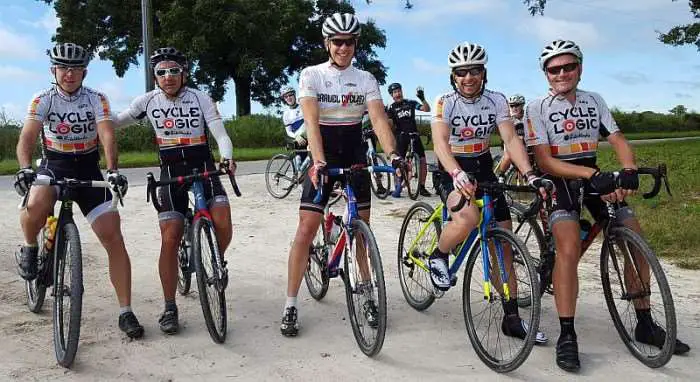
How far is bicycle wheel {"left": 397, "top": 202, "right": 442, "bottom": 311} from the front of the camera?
521 centimetres

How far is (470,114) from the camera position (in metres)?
4.63

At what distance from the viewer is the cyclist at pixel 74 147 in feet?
15.4

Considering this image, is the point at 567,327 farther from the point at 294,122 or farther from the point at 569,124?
the point at 294,122

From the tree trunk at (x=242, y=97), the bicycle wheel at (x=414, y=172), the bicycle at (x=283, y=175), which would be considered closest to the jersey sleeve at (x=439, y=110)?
the bicycle wheel at (x=414, y=172)

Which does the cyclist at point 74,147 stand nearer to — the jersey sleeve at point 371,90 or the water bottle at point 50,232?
the water bottle at point 50,232

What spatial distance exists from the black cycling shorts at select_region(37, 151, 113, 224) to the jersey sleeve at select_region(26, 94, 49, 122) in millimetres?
361

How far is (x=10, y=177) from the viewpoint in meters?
16.0

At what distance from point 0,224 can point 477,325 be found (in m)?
7.80

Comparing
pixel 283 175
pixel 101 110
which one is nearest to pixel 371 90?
pixel 101 110

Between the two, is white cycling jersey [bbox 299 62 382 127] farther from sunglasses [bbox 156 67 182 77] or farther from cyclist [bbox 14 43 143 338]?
cyclist [bbox 14 43 143 338]

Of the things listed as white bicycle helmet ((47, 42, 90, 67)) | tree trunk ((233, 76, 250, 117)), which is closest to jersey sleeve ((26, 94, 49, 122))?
white bicycle helmet ((47, 42, 90, 67))

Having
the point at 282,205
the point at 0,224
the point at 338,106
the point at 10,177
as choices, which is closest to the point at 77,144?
the point at 338,106

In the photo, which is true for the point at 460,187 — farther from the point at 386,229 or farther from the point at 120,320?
the point at 386,229

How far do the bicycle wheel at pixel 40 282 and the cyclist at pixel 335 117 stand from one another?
1.86 meters
